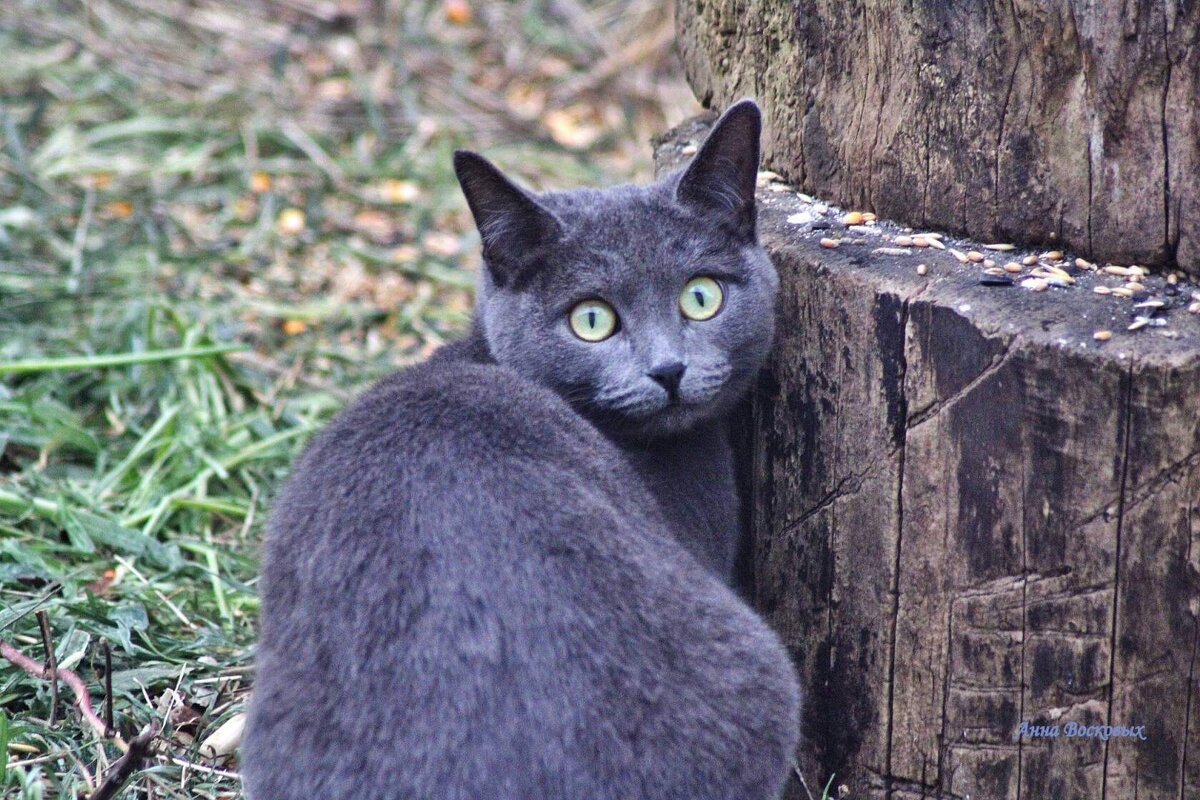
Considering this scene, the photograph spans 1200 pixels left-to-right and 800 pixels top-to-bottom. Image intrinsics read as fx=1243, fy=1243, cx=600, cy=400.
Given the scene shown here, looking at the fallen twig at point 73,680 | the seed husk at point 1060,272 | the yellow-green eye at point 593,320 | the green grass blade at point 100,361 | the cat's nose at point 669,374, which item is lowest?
the fallen twig at point 73,680

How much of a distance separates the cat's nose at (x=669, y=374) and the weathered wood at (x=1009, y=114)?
55 centimetres

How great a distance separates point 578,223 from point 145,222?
3051 millimetres

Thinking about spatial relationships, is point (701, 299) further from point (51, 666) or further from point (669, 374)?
point (51, 666)


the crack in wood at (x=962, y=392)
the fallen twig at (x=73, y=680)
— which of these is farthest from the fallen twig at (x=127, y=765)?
the crack in wood at (x=962, y=392)

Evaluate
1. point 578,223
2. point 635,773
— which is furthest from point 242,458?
point 635,773

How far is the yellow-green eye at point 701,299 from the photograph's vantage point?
8.39 ft

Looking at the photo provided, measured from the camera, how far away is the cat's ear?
2484 mm

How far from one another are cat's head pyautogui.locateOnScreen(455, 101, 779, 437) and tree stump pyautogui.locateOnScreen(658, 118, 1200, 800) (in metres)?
0.13

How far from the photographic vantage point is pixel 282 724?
6.38 feet

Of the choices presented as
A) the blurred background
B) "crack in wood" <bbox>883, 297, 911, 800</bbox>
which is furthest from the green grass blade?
"crack in wood" <bbox>883, 297, 911, 800</bbox>

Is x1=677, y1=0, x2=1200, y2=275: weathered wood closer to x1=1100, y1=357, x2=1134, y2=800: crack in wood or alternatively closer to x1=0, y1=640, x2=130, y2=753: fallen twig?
x1=1100, y1=357, x2=1134, y2=800: crack in wood

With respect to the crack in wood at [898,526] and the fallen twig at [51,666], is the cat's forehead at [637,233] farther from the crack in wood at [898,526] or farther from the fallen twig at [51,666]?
the fallen twig at [51,666]

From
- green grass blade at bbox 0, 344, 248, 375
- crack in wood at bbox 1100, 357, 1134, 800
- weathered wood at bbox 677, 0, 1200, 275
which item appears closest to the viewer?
crack in wood at bbox 1100, 357, 1134, 800

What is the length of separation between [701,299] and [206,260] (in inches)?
114
